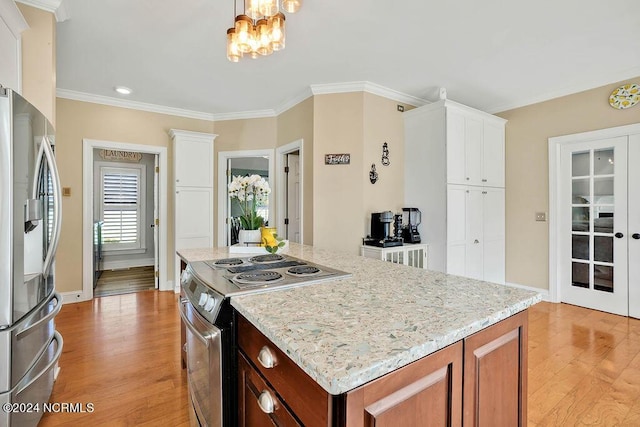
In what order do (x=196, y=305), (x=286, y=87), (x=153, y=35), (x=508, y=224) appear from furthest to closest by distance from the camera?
(x=508, y=224) < (x=286, y=87) < (x=153, y=35) < (x=196, y=305)

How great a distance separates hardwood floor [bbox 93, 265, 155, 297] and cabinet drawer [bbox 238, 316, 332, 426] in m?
4.07

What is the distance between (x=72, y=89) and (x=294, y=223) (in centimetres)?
310

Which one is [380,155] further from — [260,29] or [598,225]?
[598,225]

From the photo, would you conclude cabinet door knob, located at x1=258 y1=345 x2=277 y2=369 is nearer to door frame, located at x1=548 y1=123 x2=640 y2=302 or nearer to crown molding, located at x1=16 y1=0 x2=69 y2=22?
crown molding, located at x1=16 y1=0 x2=69 y2=22

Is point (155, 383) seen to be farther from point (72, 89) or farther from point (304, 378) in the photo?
point (72, 89)

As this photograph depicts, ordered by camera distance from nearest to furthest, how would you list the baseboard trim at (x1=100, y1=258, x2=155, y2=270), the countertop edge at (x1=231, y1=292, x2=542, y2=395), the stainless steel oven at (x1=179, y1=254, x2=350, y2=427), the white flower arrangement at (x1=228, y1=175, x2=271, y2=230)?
the countertop edge at (x1=231, y1=292, x2=542, y2=395) < the stainless steel oven at (x1=179, y1=254, x2=350, y2=427) < the white flower arrangement at (x1=228, y1=175, x2=271, y2=230) < the baseboard trim at (x1=100, y1=258, x2=155, y2=270)

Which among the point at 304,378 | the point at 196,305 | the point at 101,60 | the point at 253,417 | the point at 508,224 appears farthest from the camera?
the point at 508,224

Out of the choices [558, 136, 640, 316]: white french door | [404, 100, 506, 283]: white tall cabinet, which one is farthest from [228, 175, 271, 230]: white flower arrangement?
[558, 136, 640, 316]: white french door

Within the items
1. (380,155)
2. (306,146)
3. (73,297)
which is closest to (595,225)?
(380,155)

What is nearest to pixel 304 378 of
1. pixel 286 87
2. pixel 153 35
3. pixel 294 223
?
pixel 153 35

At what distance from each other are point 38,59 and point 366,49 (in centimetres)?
241

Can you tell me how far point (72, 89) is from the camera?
3.63 meters

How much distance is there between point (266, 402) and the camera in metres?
0.88

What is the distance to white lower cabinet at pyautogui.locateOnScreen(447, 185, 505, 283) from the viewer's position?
11.5ft
